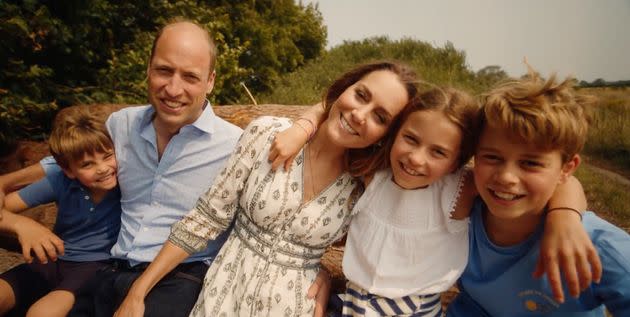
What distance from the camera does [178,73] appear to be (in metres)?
2.16

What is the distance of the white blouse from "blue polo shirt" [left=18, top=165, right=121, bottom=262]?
1465 millimetres

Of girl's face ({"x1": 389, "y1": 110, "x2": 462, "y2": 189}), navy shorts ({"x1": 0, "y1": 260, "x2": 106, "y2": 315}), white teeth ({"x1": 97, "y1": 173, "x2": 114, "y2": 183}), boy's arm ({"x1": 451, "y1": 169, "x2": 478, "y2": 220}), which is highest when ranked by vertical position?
girl's face ({"x1": 389, "y1": 110, "x2": 462, "y2": 189})

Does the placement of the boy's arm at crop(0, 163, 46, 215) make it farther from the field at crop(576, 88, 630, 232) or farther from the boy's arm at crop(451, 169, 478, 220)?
the field at crop(576, 88, 630, 232)

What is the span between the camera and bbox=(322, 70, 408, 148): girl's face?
174cm

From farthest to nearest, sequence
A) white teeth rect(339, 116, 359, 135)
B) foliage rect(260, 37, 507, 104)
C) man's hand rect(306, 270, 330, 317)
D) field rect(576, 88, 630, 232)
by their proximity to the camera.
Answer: foliage rect(260, 37, 507, 104), field rect(576, 88, 630, 232), man's hand rect(306, 270, 330, 317), white teeth rect(339, 116, 359, 135)

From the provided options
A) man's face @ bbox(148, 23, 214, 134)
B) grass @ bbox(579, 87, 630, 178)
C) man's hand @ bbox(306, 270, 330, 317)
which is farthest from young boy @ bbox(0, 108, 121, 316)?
grass @ bbox(579, 87, 630, 178)

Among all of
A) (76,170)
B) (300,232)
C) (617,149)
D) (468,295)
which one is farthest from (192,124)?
(617,149)

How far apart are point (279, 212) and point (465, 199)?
2.65 feet

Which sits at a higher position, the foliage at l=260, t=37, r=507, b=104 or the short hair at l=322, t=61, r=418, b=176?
the short hair at l=322, t=61, r=418, b=176

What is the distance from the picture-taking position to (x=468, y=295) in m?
1.99

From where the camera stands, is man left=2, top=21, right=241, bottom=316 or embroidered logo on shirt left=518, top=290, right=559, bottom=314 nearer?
embroidered logo on shirt left=518, top=290, right=559, bottom=314

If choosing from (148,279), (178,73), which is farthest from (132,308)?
(178,73)

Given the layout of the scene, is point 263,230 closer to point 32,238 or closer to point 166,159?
point 166,159

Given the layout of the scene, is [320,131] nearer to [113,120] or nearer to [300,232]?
[300,232]
